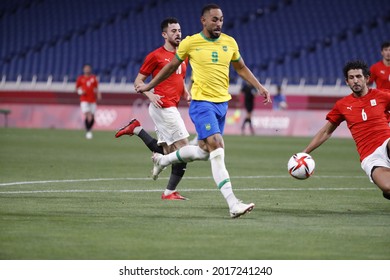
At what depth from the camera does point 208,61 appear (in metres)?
9.87

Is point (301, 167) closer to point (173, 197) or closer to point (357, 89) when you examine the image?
point (357, 89)

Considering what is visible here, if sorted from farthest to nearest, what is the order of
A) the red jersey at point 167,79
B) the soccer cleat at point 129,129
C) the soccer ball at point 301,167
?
the soccer cleat at point 129,129 < the red jersey at point 167,79 < the soccer ball at point 301,167

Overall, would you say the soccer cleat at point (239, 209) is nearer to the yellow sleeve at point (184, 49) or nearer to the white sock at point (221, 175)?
the white sock at point (221, 175)

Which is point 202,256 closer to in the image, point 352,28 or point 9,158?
point 9,158

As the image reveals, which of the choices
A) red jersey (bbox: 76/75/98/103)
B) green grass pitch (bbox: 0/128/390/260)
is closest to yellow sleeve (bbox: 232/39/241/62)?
green grass pitch (bbox: 0/128/390/260)

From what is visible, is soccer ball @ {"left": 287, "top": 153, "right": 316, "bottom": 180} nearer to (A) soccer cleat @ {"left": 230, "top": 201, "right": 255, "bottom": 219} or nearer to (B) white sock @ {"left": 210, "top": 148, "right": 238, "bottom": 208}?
(B) white sock @ {"left": 210, "top": 148, "right": 238, "bottom": 208}

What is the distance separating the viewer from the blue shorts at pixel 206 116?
9.68 metres

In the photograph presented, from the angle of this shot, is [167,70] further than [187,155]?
No

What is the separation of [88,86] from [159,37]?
9549mm

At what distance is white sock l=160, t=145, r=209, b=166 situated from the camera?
996 cm

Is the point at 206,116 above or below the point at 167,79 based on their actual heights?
below

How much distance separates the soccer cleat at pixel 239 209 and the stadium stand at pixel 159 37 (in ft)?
79.9

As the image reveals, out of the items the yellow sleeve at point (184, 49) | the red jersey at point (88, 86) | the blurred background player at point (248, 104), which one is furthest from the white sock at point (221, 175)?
the blurred background player at point (248, 104)

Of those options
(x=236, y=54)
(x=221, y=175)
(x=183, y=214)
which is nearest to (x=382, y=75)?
(x=236, y=54)
